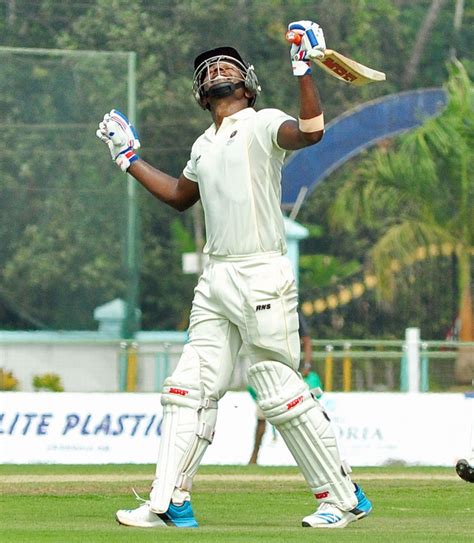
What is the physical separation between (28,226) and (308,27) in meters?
19.7

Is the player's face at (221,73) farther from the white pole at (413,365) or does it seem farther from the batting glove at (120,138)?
the white pole at (413,365)

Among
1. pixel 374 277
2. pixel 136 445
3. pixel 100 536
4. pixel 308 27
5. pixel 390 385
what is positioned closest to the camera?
pixel 100 536

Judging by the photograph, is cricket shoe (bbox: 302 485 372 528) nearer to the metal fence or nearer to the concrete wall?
the metal fence

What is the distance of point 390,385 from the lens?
23.9 meters

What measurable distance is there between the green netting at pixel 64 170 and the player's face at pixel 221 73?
57.6ft

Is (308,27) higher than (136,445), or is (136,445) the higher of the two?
(308,27)

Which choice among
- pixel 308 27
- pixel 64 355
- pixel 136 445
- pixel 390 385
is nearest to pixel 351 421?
pixel 136 445

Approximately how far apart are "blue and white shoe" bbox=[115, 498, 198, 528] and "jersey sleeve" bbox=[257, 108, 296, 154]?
170cm

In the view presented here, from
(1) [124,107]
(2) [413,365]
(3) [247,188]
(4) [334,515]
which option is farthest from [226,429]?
(3) [247,188]

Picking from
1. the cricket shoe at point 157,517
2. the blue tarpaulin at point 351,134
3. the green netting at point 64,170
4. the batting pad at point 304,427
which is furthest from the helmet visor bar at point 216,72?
the blue tarpaulin at point 351,134

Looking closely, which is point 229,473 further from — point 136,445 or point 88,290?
point 88,290

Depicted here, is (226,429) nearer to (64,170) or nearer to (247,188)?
(64,170)

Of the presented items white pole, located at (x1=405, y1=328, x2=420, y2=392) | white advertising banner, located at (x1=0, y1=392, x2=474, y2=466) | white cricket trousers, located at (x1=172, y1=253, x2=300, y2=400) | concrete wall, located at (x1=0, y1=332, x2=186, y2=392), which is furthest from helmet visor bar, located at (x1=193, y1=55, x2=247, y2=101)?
concrete wall, located at (x1=0, y1=332, x2=186, y2=392)

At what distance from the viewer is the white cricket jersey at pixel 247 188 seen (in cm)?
814
